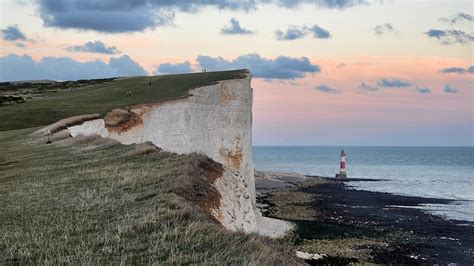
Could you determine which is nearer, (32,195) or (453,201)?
(32,195)

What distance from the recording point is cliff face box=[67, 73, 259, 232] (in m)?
34.2

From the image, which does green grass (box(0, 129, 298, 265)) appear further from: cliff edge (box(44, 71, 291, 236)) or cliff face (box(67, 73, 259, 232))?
cliff face (box(67, 73, 259, 232))

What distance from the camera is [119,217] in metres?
9.87

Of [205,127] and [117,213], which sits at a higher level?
[205,127]

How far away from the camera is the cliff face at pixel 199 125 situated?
1347 inches

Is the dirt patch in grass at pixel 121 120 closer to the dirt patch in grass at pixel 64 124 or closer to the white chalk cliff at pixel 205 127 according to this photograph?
the white chalk cliff at pixel 205 127

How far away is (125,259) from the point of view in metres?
7.36

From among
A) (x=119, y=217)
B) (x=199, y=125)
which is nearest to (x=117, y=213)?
(x=119, y=217)

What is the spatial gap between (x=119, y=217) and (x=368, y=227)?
105ft

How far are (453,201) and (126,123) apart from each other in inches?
1585

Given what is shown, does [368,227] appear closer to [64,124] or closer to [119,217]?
[64,124]

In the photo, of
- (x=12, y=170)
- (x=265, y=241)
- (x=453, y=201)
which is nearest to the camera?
(x=265, y=241)

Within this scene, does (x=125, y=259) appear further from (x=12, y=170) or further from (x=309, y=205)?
(x=309, y=205)

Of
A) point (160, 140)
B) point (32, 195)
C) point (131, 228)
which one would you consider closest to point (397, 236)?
point (160, 140)
